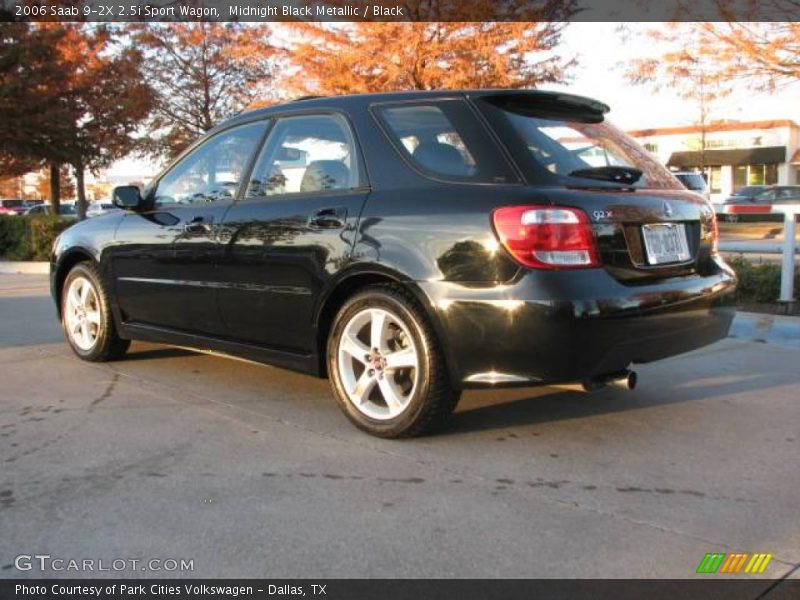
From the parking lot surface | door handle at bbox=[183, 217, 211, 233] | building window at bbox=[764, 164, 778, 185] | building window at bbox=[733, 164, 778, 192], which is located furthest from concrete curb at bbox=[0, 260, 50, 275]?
building window at bbox=[764, 164, 778, 185]

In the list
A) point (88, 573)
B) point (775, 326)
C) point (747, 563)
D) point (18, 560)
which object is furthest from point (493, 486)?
point (775, 326)

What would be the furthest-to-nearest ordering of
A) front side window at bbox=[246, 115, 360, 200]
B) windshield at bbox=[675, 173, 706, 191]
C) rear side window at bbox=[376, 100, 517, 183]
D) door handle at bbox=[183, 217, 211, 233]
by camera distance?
windshield at bbox=[675, 173, 706, 191], door handle at bbox=[183, 217, 211, 233], front side window at bbox=[246, 115, 360, 200], rear side window at bbox=[376, 100, 517, 183]

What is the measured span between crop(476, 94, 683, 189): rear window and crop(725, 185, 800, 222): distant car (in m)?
27.0

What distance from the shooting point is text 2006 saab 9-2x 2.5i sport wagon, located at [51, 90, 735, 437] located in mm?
3557

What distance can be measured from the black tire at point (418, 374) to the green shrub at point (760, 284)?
212 inches

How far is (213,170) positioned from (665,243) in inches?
112

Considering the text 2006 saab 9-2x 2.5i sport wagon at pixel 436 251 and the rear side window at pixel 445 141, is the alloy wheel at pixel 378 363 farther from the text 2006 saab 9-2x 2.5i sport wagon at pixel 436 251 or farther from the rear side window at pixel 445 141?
the rear side window at pixel 445 141

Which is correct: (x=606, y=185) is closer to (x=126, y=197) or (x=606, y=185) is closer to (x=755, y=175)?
(x=126, y=197)

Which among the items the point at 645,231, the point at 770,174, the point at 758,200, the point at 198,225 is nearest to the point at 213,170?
the point at 198,225

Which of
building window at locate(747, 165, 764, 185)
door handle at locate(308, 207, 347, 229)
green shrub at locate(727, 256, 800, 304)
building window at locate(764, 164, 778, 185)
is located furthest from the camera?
building window at locate(747, 165, 764, 185)

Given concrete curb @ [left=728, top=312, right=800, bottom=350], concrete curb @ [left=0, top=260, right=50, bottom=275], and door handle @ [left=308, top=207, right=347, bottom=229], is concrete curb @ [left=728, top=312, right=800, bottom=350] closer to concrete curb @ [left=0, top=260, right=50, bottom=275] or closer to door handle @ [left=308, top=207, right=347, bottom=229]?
door handle @ [left=308, top=207, right=347, bottom=229]

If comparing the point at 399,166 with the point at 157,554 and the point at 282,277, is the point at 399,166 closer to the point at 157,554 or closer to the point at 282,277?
the point at 282,277

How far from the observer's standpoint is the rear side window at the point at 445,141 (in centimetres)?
376

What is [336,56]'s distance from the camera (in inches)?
603
